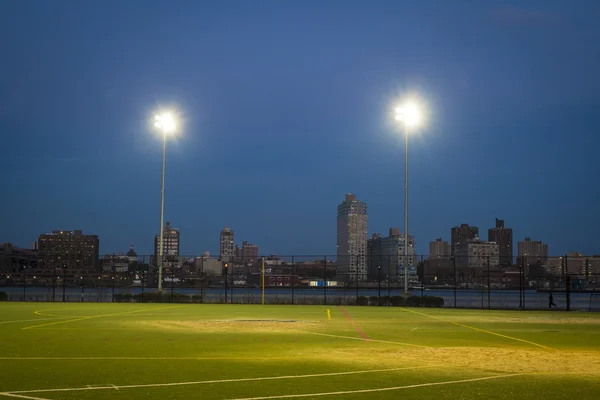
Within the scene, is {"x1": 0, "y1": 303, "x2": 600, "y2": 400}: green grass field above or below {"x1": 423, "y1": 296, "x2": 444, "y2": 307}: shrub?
above

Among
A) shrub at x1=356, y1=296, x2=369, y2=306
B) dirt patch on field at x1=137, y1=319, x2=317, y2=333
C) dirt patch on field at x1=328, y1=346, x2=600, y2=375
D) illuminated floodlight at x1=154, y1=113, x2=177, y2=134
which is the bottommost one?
shrub at x1=356, y1=296, x2=369, y2=306

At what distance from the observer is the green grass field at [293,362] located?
10.6 metres

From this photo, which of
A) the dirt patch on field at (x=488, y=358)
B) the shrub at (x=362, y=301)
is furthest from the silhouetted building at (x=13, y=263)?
the dirt patch on field at (x=488, y=358)

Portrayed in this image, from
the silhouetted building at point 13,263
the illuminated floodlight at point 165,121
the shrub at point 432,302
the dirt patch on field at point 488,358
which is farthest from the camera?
the silhouetted building at point 13,263

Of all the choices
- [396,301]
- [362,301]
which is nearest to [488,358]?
[396,301]

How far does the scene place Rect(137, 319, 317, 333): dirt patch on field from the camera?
23.0 meters

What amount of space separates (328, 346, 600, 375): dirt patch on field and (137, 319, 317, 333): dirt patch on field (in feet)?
22.9

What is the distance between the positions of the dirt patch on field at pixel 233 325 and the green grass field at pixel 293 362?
105mm

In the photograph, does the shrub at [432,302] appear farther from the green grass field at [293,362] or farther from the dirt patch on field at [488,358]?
the dirt patch on field at [488,358]

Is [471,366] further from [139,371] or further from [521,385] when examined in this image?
[139,371]

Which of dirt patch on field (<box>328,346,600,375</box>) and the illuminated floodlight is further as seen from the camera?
the illuminated floodlight

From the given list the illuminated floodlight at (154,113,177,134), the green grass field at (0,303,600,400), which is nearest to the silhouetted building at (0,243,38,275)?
the illuminated floodlight at (154,113,177,134)

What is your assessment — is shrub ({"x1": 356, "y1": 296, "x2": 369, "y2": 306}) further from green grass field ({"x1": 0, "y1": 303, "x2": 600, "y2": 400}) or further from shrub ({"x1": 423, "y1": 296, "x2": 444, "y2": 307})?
green grass field ({"x1": 0, "y1": 303, "x2": 600, "y2": 400})

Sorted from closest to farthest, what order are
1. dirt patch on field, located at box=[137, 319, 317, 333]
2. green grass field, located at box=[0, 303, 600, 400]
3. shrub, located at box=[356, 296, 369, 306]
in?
green grass field, located at box=[0, 303, 600, 400]
dirt patch on field, located at box=[137, 319, 317, 333]
shrub, located at box=[356, 296, 369, 306]
